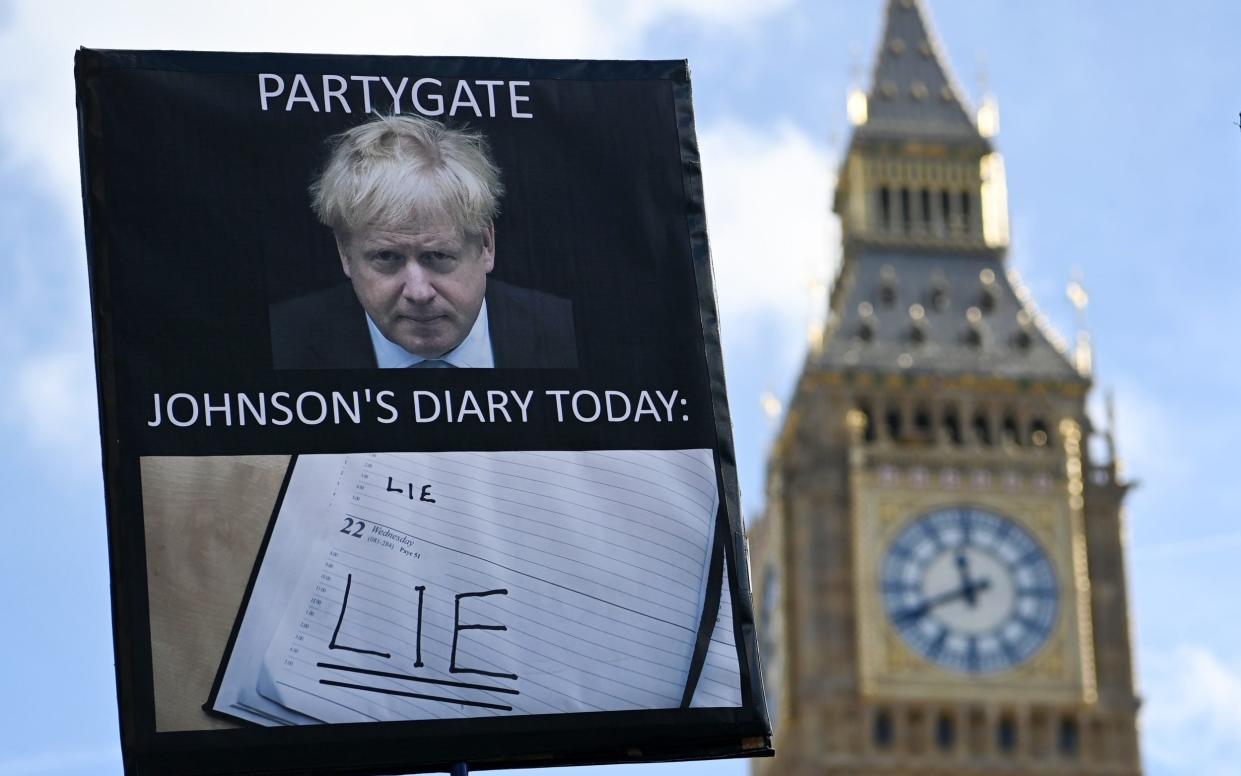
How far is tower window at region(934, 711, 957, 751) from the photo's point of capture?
7856 centimetres

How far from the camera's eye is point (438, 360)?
20469 mm

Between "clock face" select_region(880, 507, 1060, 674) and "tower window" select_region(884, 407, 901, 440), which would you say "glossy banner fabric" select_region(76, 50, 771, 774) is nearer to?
"clock face" select_region(880, 507, 1060, 674)

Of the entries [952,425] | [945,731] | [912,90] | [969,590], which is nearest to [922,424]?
[952,425]

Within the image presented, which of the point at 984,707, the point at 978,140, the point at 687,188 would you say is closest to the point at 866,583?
the point at 984,707

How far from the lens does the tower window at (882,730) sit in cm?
7869

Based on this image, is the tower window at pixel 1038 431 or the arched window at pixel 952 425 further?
the tower window at pixel 1038 431

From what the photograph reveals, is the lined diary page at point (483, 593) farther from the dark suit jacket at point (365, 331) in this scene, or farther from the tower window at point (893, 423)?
the tower window at point (893, 423)

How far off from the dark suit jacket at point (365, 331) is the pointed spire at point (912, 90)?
A: 6723 centimetres

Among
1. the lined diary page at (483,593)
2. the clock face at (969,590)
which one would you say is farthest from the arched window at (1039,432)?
the lined diary page at (483,593)

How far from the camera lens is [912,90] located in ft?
293

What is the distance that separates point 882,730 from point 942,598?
3.88 metres

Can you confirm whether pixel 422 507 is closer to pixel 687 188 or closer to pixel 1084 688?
pixel 687 188

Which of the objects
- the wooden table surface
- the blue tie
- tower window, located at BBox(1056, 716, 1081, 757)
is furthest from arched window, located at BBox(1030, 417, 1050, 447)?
the wooden table surface

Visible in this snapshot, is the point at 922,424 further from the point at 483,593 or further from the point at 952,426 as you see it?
the point at 483,593
